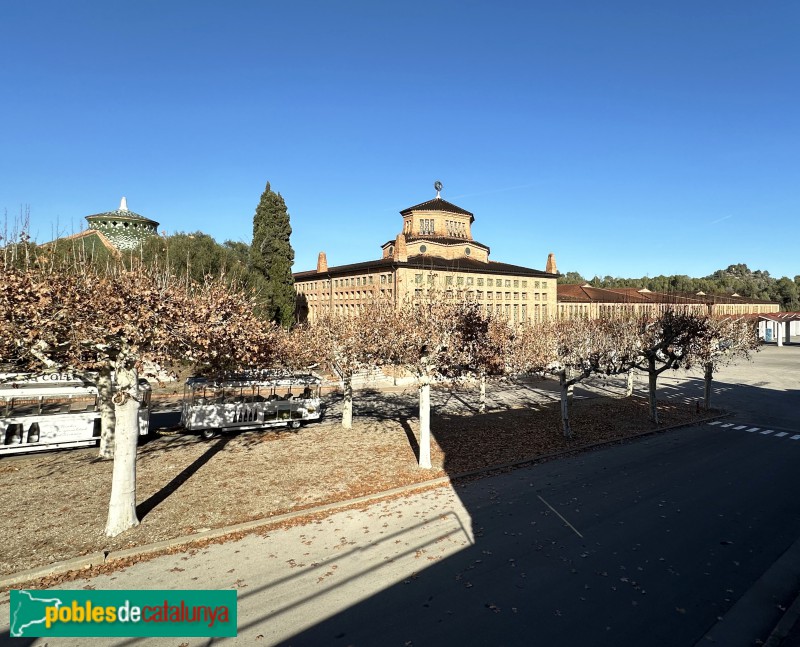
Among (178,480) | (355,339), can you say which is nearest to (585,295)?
(355,339)

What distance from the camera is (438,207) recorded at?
74.2m

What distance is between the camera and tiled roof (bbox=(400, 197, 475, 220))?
242 feet

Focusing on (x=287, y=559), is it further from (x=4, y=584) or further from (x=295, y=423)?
(x=295, y=423)

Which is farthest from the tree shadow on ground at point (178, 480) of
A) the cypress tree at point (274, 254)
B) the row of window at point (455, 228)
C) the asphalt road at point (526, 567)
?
the row of window at point (455, 228)

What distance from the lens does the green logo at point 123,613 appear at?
8.00 meters

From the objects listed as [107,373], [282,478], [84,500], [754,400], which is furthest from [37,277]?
[754,400]

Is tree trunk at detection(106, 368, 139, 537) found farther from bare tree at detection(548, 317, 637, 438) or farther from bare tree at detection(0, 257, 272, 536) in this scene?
bare tree at detection(548, 317, 637, 438)

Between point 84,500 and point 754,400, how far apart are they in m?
42.2

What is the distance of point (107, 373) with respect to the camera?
1529 cm

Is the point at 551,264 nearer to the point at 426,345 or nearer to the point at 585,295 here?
the point at 585,295

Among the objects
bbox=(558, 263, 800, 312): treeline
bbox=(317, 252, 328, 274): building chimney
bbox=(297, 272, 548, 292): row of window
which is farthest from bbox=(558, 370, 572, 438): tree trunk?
bbox=(558, 263, 800, 312): treeline

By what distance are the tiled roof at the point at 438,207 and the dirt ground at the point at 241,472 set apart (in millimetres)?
53285

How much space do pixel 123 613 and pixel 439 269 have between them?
5332 cm

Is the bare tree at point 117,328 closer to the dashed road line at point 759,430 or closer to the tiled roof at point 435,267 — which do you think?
the dashed road line at point 759,430
